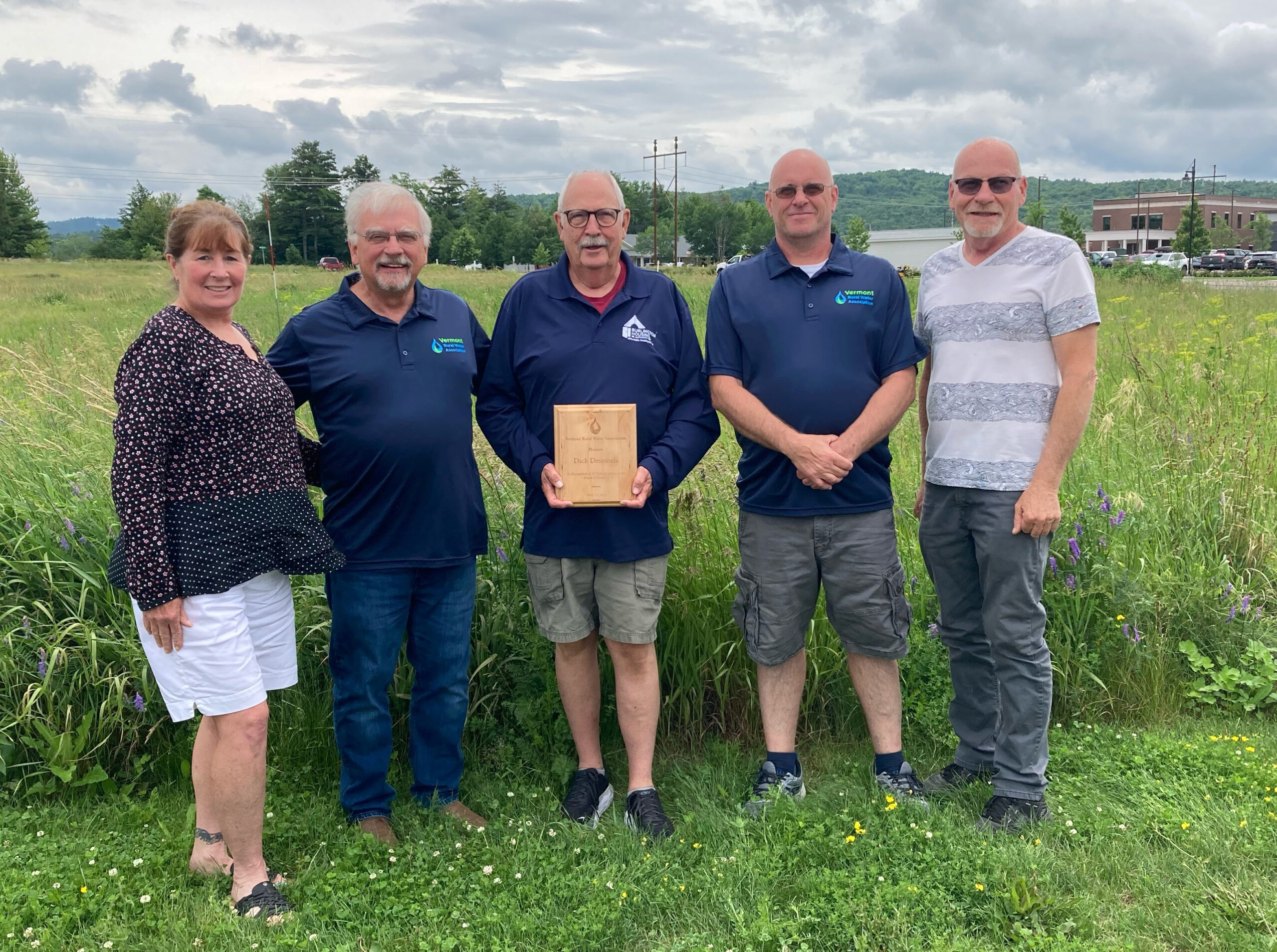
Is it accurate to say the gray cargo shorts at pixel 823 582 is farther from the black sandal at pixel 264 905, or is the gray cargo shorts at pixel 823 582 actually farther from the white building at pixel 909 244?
the white building at pixel 909 244

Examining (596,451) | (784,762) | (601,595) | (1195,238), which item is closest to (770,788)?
(784,762)

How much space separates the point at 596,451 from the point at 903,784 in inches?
71.5

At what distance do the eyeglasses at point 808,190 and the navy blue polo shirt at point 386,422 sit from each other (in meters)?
1.37

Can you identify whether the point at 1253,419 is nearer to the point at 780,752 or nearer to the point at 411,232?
the point at 780,752

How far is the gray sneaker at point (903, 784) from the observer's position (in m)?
3.38

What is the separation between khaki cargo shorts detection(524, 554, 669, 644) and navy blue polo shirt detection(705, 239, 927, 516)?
1.81 ft

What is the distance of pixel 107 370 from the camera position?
7359 mm

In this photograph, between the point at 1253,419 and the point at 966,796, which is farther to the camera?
the point at 1253,419

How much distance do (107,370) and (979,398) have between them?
710cm

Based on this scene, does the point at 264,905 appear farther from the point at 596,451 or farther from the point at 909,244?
the point at 909,244

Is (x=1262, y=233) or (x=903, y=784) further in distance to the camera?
(x=1262, y=233)

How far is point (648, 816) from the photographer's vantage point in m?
3.39

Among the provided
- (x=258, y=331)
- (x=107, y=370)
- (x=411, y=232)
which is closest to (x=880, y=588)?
(x=411, y=232)

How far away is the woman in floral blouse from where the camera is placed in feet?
8.59
